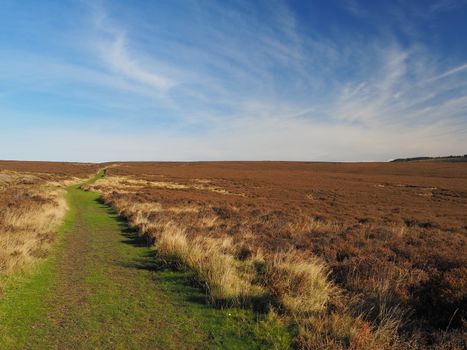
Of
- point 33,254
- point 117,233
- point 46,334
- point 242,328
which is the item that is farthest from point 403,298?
point 117,233

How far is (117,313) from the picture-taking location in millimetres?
6246

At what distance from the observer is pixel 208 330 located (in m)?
5.64

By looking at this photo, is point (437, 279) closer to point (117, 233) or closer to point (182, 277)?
point (182, 277)

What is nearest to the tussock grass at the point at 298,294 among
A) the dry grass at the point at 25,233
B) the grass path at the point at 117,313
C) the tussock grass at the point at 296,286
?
the tussock grass at the point at 296,286

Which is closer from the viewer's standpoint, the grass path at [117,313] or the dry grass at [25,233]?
the grass path at [117,313]

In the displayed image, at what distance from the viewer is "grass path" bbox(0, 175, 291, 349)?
206 inches

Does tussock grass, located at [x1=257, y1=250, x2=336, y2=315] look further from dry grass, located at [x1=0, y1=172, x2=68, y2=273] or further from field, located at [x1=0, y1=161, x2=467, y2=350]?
dry grass, located at [x1=0, y1=172, x2=68, y2=273]

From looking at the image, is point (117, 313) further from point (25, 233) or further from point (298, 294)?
point (25, 233)

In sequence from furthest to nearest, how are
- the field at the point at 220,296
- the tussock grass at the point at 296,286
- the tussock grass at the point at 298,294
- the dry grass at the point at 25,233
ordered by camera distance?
the dry grass at the point at 25,233, the tussock grass at the point at 296,286, the field at the point at 220,296, the tussock grass at the point at 298,294

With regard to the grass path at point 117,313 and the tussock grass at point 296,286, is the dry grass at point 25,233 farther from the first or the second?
the tussock grass at point 296,286

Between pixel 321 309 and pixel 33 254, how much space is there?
7898 millimetres

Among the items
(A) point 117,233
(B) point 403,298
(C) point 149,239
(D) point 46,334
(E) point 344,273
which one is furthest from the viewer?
(A) point 117,233

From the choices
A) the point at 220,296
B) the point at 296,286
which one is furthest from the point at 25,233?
the point at 296,286

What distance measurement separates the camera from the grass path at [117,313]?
5.22 m
